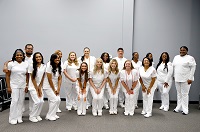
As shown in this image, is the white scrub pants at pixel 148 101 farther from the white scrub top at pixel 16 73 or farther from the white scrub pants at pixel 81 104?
the white scrub top at pixel 16 73

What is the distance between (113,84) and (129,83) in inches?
14.9

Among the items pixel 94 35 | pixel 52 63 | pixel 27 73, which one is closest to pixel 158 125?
pixel 52 63

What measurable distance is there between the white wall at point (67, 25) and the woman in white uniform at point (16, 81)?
2.25 m

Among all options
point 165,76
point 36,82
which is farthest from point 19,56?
point 165,76

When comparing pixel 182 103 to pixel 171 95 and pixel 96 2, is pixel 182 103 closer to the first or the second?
pixel 171 95

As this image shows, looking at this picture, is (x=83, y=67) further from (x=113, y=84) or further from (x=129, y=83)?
(x=129, y=83)

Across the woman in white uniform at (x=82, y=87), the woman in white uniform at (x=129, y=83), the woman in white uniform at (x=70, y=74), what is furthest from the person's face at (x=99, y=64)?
the woman in white uniform at (x=70, y=74)

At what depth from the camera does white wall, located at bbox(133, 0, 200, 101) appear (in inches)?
225

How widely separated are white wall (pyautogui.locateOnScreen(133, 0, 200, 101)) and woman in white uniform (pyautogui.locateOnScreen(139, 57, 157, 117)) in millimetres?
1533

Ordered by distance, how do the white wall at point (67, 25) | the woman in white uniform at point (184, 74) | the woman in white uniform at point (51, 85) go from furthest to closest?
the white wall at point (67, 25), the woman in white uniform at point (184, 74), the woman in white uniform at point (51, 85)

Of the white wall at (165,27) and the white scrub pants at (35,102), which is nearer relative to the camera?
the white scrub pants at (35,102)

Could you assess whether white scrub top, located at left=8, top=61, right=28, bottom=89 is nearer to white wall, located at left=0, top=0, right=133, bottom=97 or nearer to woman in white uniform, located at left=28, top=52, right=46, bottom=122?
woman in white uniform, located at left=28, top=52, right=46, bottom=122

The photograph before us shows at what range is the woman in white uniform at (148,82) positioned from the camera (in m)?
4.21

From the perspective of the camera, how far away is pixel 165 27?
5766 mm
